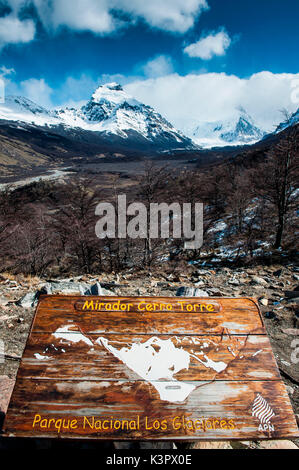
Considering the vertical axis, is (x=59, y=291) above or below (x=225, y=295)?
above

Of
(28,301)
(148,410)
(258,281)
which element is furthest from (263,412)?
(258,281)

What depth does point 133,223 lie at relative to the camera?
53.5 ft

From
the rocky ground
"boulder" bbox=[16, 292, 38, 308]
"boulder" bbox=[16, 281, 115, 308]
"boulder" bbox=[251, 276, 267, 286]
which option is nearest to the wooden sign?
the rocky ground

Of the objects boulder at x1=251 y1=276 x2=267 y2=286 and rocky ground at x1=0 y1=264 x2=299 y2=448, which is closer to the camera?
rocky ground at x1=0 y1=264 x2=299 y2=448

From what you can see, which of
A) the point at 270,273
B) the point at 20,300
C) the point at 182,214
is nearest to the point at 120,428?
the point at 20,300

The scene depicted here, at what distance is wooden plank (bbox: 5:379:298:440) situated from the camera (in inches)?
76.8

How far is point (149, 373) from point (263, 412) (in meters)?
1.04

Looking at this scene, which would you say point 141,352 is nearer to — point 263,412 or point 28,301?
point 263,412

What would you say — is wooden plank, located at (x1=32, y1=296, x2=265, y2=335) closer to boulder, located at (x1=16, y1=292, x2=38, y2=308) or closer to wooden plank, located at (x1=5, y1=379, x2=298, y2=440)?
wooden plank, located at (x1=5, y1=379, x2=298, y2=440)

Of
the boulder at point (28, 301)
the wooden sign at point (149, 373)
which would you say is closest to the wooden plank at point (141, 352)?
the wooden sign at point (149, 373)

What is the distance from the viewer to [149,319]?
8.26 ft

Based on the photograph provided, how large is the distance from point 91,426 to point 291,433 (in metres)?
1.66

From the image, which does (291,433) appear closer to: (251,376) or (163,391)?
(251,376)

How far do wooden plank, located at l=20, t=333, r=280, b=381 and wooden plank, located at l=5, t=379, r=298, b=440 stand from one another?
0.07 meters
